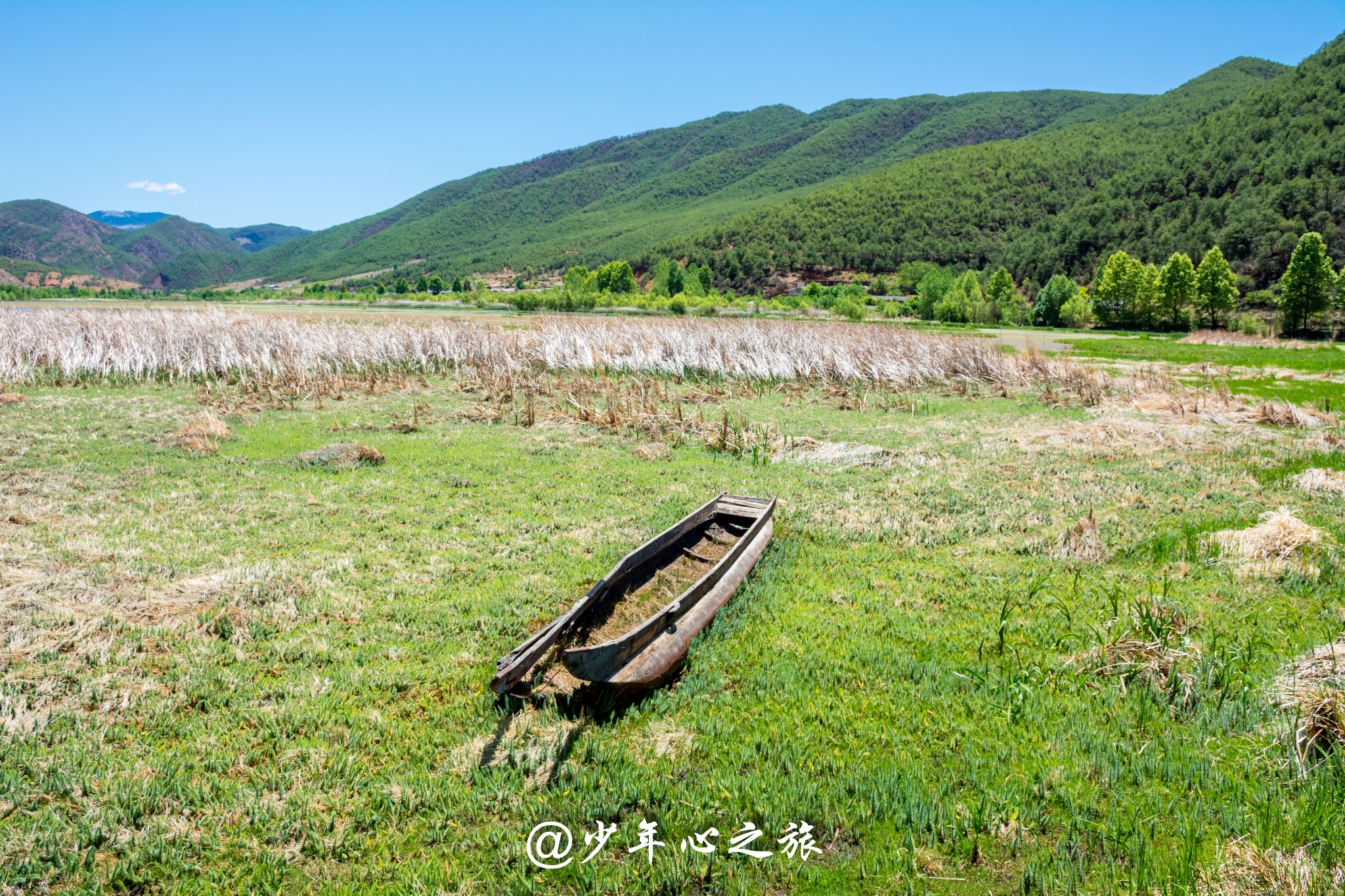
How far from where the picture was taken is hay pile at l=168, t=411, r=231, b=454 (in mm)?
11500

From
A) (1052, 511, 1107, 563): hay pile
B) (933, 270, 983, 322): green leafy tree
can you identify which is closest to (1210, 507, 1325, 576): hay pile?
(1052, 511, 1107, 563): hay pile

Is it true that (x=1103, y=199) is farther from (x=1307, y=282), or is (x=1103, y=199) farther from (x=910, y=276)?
(x=1307, y=282)

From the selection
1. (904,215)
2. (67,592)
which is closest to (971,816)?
(67,592)

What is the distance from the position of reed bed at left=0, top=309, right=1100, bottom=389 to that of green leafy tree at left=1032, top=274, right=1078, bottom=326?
3774cm

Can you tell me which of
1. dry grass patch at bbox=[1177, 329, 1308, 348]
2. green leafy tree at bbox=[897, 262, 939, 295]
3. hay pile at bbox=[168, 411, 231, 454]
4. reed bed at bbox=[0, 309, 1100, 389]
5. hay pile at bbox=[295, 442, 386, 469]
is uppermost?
green leafy tree at bbox=[897, 262, 939, 295]

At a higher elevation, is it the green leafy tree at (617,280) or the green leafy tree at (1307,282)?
the green leafy tree at (617,280)

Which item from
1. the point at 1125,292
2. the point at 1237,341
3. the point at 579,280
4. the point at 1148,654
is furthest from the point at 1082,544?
the point at 579,280

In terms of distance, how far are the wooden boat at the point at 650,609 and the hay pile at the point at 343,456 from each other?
643cm

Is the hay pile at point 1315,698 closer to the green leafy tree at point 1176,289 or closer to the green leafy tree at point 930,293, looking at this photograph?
the green leafy tree at point 1176,289

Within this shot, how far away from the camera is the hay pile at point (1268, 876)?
2939 millimetres

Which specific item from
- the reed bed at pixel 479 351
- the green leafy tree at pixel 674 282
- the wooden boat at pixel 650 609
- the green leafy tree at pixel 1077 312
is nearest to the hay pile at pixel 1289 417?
the reed bed at pixel 479 351

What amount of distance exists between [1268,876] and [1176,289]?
6055cm

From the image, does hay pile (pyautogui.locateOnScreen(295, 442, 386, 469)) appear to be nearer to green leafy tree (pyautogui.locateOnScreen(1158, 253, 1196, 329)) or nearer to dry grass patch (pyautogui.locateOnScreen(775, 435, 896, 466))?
dry grass patch (pyautogui.locateOnScreen(775, 435, 896, 466))

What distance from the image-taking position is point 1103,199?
295 feet
